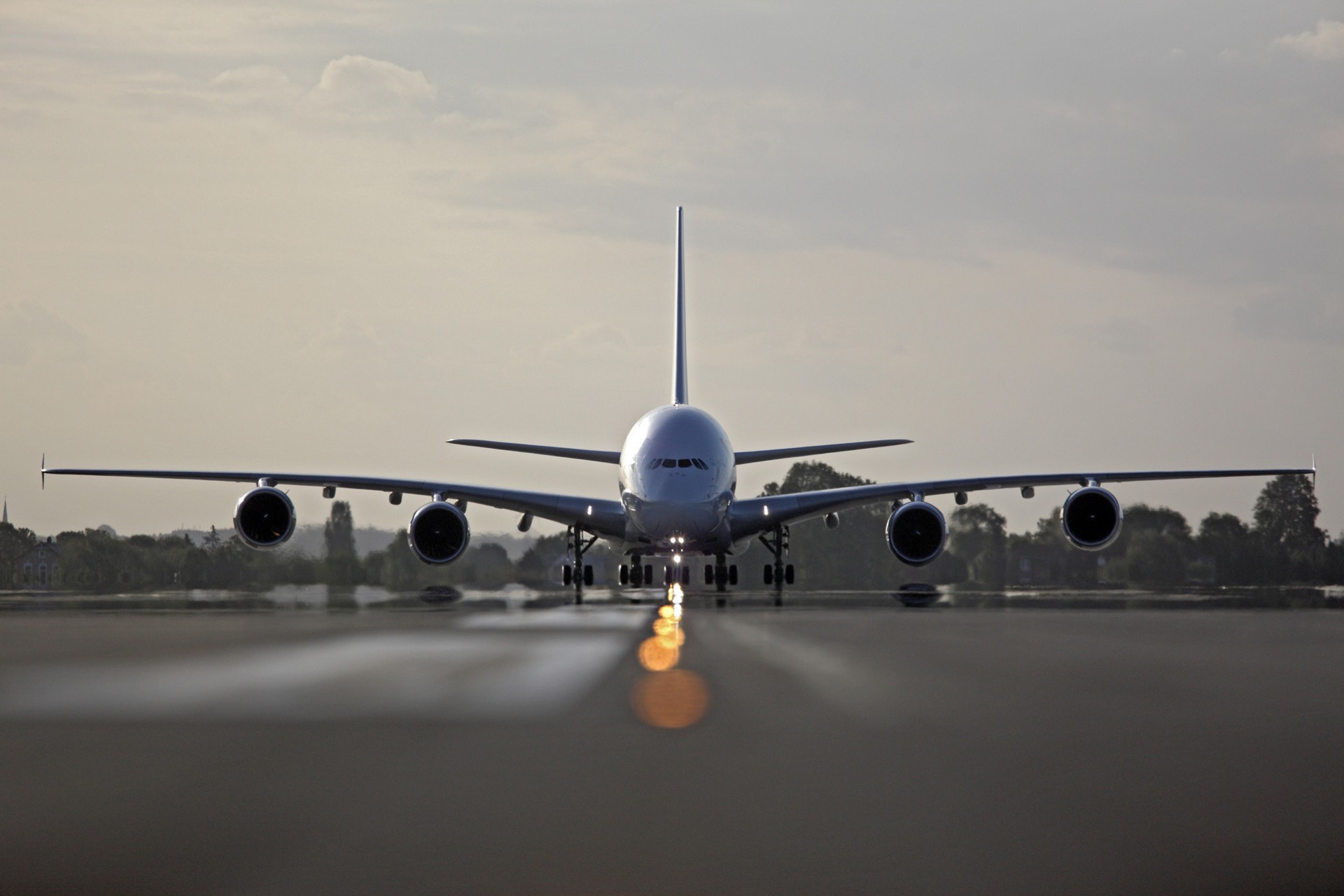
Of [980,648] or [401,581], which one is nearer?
[980,648]

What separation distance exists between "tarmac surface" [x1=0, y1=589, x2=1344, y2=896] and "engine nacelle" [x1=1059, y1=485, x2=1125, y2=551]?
18349 mm

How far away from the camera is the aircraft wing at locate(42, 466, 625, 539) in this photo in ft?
112

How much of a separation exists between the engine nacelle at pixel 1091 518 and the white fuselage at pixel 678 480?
8.23 m

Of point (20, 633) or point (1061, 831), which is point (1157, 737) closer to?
point (1061, 831)

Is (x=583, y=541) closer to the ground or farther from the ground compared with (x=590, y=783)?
farther from the ground

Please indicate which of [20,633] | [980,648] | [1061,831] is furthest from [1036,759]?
[20,633]

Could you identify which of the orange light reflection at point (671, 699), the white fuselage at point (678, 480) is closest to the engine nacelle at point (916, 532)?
the white fuselage at point (678, 480)

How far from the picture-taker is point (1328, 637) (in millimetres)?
17219

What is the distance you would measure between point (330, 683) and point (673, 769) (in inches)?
213

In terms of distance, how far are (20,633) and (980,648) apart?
493 inches

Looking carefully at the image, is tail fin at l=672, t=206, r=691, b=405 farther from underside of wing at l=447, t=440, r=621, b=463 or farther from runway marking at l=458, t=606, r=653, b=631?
runway marking at l=458, t=606, r=653, b=631

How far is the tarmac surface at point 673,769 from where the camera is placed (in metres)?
5.38

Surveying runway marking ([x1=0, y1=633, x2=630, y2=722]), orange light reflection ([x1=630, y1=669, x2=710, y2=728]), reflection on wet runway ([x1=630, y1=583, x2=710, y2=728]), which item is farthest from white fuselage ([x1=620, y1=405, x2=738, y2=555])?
orange light reflection ([x1=630, y1=669, x2=710, y2=728])

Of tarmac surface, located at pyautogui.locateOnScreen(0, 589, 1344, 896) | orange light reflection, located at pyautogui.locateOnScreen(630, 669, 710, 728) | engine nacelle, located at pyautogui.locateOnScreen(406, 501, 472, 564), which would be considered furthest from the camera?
engine nacelle, located at pyautogui.locateOnScreen(406, 501, 472, 564)
